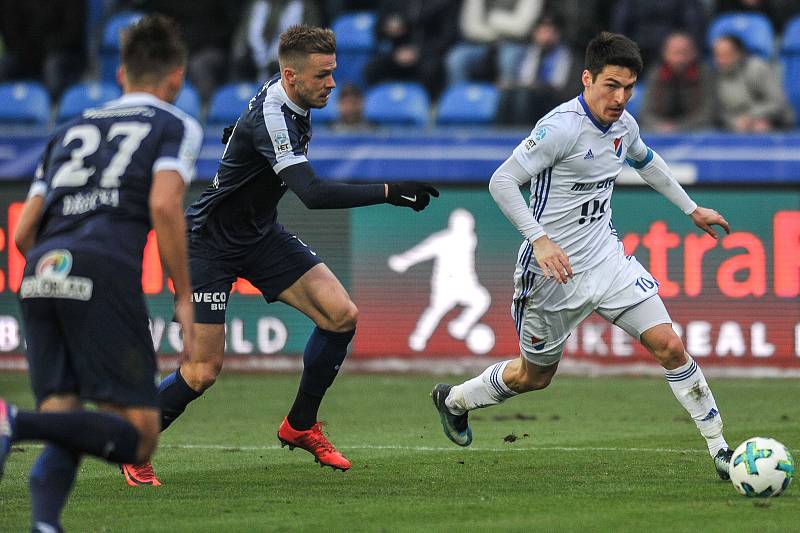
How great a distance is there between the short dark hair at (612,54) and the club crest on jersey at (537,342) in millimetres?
1450

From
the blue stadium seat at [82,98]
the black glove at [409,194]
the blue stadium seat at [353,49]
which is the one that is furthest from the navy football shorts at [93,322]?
the blue stadium seat at [353,49]

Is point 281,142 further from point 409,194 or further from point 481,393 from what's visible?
point 481,393

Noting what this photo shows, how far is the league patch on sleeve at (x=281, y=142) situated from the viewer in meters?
7.45

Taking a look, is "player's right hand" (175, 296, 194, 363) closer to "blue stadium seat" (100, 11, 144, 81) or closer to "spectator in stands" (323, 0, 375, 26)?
"blue stadium seat" (100, 11, 144, 81)

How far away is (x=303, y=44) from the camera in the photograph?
24.8 ft

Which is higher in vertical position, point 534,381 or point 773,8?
point 773,8

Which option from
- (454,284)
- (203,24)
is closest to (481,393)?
(454,284)

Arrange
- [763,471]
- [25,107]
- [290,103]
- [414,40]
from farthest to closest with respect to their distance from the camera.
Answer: [414,40] < [25,107] < [290,103] < [763,471]

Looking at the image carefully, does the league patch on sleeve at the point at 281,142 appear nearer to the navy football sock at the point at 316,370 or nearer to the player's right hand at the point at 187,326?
the navy football sock at the point at 316,370

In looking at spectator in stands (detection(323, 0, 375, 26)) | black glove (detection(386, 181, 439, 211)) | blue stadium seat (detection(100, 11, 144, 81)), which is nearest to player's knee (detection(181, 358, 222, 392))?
black glove (detection(386, 181, 439, 211))

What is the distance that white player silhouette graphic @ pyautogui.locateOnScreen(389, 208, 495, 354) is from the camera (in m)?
13.1

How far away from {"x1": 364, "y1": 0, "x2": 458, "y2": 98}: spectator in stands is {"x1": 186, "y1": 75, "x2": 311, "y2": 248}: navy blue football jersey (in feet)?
26.9

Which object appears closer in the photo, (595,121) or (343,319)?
(595,121)

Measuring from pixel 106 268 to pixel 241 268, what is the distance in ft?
8.84
